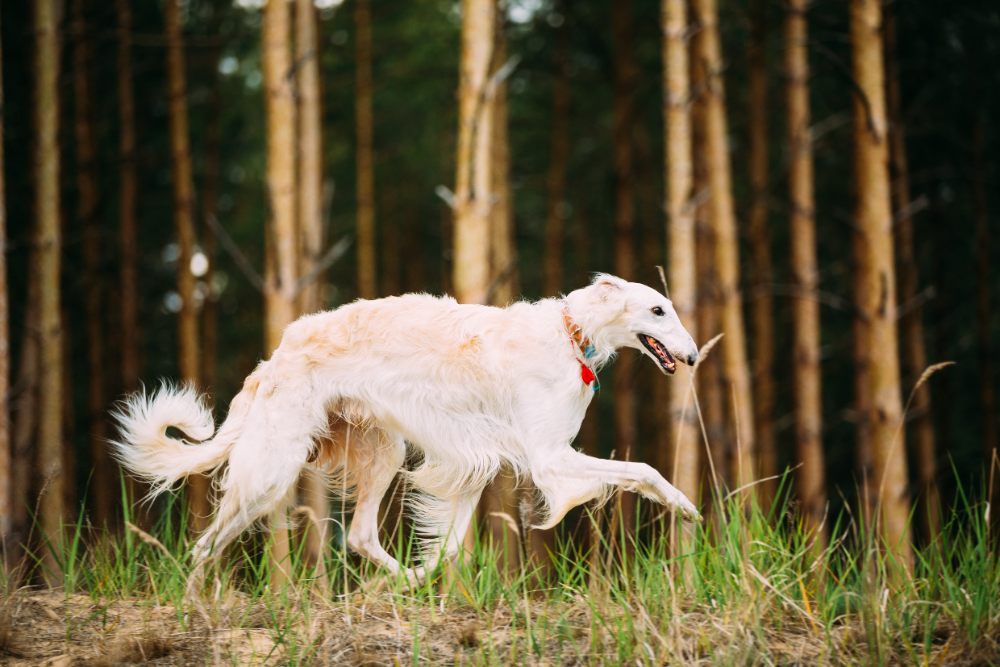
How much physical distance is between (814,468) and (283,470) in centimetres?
764

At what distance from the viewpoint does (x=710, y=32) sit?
9.93 meters

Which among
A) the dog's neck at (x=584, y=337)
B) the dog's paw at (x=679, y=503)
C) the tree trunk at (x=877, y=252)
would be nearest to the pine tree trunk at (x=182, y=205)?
the tree trunk at (x=877, y=252)

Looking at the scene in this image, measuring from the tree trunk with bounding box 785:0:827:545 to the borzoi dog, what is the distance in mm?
6133

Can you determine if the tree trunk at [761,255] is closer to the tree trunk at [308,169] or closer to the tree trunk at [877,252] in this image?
the tree trunk at [877,252]

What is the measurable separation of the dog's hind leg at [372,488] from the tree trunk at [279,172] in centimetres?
300

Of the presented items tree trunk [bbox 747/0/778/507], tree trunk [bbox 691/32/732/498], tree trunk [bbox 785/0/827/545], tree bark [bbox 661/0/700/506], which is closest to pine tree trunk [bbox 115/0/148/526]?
tree trunk [bbox 691/32/732/498]

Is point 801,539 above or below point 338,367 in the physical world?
below

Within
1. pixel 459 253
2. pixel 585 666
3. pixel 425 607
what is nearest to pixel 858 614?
pixel 585 666

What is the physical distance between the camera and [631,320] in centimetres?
465

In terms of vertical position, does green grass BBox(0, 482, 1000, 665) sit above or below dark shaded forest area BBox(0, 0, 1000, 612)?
below

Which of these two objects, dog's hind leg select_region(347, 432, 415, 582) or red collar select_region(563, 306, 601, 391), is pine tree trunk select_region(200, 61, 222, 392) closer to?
dog's hind leg select_region(347, 432, 415, 582)

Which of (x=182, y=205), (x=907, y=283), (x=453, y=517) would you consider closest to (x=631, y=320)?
(x=453, y=517)

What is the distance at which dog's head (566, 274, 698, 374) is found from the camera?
456cm

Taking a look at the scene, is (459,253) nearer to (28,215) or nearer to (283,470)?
(283,470)
